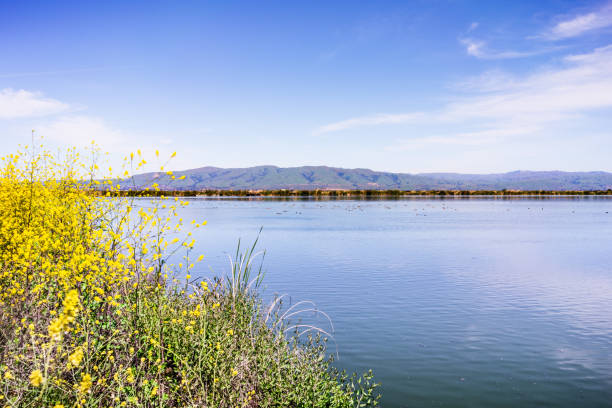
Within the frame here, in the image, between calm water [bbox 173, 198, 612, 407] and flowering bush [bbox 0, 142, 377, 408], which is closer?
flowering bush [bbox 0, 142, 377, 408]

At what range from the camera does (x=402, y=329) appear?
710 inches

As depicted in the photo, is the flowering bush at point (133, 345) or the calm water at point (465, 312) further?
the calm water at point (465, 312)

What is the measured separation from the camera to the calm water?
12938 mm

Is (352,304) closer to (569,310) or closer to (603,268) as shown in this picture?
(569,310)

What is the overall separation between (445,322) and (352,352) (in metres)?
5.42

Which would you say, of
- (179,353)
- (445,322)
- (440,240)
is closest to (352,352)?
(445,322)

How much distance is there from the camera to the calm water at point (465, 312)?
12.9 meters

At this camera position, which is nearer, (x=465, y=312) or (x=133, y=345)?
(x=133, y=345)

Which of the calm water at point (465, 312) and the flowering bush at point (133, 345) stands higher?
the flowering bush at point (133, 345)

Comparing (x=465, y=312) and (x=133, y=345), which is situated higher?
(x=133, y=345)

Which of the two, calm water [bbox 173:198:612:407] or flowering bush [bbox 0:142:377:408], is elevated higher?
flowering bush [bbox 0:142:377:408]

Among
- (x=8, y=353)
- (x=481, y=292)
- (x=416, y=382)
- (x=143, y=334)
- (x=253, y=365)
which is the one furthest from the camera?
(x=481, y=292)

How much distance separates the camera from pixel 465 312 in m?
20.3

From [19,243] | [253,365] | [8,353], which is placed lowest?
[253,365]
